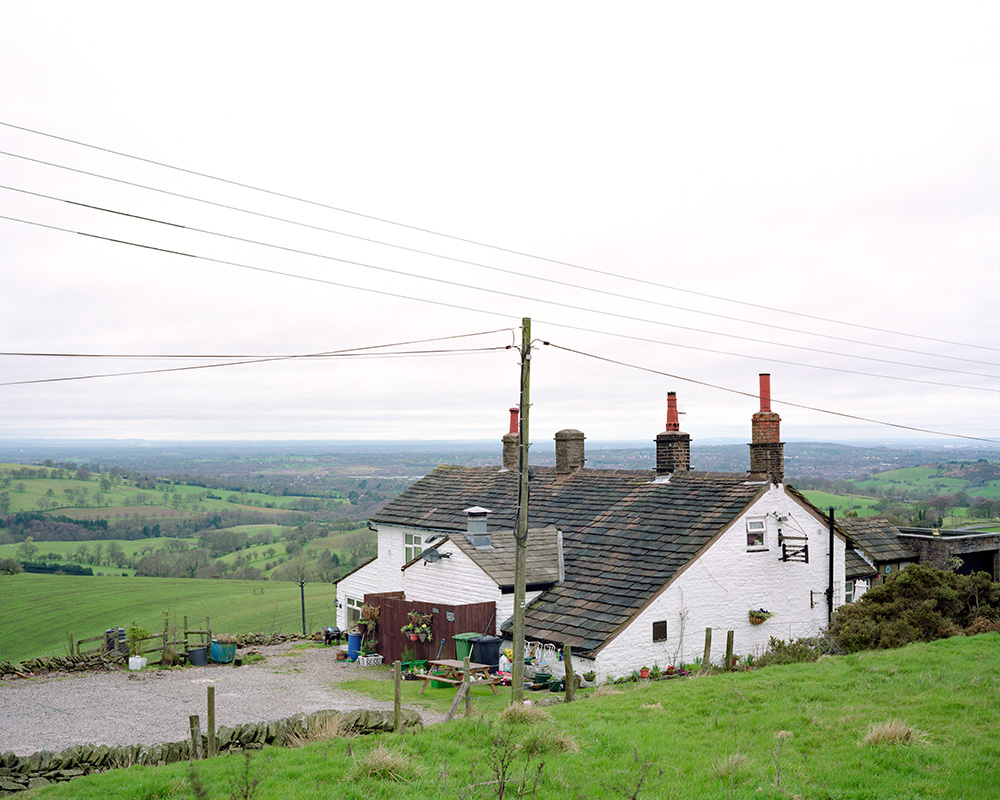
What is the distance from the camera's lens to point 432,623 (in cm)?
2389

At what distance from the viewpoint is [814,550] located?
997 inches

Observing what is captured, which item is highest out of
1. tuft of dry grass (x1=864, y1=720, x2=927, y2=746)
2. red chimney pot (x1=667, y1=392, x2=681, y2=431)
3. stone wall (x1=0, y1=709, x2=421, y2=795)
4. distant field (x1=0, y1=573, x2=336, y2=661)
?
red chimney pot (x1=667, y1=392, x2=681, y2=431)

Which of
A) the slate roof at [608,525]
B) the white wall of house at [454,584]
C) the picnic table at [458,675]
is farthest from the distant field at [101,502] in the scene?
the picnic table at [458,675]

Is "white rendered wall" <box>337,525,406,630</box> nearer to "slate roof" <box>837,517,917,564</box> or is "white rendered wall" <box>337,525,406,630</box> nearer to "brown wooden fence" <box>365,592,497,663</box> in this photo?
"brown wooden fence" <box>365,592,497,663</box>

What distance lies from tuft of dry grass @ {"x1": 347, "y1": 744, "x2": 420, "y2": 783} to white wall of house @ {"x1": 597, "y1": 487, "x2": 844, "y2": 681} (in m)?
10.4

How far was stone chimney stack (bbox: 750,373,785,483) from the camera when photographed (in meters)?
24.0

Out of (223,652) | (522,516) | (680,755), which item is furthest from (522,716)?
(223,652)

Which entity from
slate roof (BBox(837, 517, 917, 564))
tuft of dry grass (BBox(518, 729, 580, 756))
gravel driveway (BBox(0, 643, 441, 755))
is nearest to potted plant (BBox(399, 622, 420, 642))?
gravel driveway (BBox(0, 643, 441, 755))

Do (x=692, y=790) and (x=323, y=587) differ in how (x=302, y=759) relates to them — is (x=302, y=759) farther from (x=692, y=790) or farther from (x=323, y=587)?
(x=323, y=587)

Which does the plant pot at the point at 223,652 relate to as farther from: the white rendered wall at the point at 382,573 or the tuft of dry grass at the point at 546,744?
the tuft of dry grass at the point at 546,744

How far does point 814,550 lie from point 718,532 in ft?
16.6

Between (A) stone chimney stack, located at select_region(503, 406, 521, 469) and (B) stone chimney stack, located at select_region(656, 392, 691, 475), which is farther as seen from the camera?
(A) stone chimney stack, located at select_region(503, 406, 521, 469)

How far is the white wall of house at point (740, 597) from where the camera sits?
20.8m

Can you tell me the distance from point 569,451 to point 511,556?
838cm
